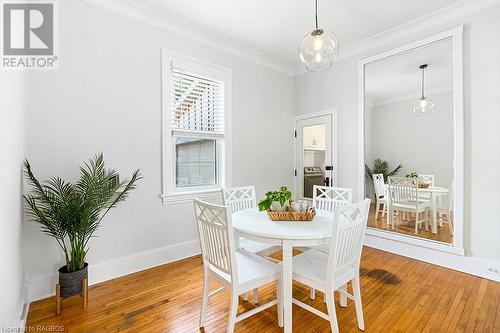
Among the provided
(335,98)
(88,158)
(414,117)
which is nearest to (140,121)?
(88,158)

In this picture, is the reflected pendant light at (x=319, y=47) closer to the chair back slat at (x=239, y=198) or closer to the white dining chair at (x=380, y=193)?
the chair back slat at (x=239, y=198)

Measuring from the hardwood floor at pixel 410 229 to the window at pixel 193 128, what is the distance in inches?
88.0

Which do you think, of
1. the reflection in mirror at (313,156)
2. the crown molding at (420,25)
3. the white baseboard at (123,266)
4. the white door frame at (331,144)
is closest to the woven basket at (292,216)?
the white baseboard at (123,266)

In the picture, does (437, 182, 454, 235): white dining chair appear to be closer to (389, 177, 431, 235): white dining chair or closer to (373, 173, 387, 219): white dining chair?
(389, 177, 431, 235): white dining chair

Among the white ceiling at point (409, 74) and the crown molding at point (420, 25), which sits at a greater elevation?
the crown molding at point (420, 25)

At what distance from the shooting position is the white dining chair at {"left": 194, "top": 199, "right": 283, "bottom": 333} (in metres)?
1.52

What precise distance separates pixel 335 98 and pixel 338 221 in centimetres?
285

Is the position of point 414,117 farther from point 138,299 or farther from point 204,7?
point 138,299

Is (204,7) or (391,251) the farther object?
(391,251)

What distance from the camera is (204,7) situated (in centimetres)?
266

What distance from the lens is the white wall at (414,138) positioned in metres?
2.81

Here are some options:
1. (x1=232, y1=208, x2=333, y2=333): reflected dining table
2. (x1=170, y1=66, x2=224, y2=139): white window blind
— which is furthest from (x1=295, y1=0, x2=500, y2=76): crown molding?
(x1=232, y1=208, x2=333, y2=333): reflected dining table

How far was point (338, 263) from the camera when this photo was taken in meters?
1.59

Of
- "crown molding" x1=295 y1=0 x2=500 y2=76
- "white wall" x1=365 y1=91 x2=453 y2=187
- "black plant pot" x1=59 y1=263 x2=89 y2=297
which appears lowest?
"black plant pot" x1=59 y1=263 x2=89 y2=297
